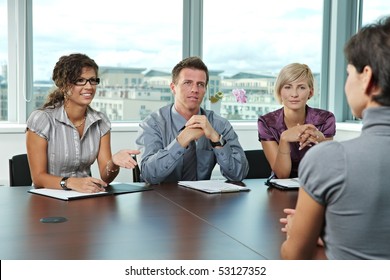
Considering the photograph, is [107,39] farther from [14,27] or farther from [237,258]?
[237,258]

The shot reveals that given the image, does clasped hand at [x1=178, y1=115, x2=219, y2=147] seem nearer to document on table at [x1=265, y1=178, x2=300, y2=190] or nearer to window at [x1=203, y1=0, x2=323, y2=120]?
document on table at [x1=265, y1=178, x2=300, y2=190]

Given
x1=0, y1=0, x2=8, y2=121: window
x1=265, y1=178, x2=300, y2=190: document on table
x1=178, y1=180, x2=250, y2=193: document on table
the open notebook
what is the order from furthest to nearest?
x1=0, y1=0, x2=8, y2=121: window < x1=265, y1=178, x2=300, y2=190: document on table < x1=178, y1=180, x2=250, y2=193: document on table < the open notebook

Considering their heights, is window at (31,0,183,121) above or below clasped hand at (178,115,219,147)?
above

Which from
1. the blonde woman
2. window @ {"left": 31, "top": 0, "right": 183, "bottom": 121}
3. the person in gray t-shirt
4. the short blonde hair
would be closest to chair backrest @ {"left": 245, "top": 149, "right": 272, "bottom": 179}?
the blonde woman

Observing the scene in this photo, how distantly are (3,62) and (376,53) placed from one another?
4271 millimetres

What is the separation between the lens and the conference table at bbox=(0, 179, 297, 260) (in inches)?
63.6

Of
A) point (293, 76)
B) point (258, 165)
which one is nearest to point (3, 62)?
point (258, 165)

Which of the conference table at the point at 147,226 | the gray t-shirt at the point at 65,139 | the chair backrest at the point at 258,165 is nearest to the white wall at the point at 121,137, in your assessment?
the chair backrest at the point at 258,165

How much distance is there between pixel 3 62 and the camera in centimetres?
490

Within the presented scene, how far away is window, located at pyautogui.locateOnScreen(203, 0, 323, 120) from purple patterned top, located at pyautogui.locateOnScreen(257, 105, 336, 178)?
219cm

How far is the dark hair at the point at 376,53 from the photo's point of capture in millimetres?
1188

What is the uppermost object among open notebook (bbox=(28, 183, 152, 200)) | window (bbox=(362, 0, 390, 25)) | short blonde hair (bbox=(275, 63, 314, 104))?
window (bbox=(362, 0, 390, 25))

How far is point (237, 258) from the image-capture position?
1567 millimetres

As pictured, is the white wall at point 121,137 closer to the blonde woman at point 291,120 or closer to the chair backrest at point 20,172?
Result: the chair backrest at point 20,172
